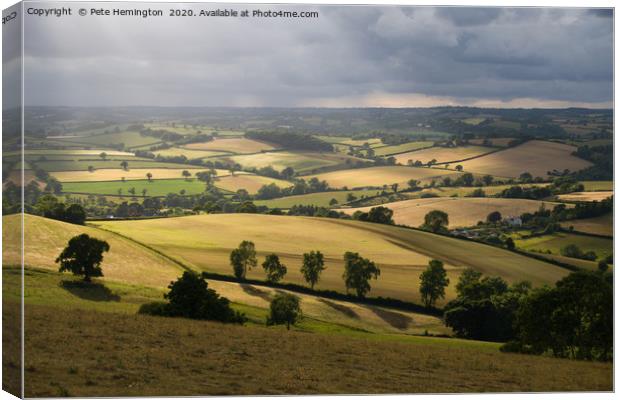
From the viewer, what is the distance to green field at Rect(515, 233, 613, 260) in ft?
71.5

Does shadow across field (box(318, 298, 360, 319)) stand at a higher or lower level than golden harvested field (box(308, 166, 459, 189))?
lower

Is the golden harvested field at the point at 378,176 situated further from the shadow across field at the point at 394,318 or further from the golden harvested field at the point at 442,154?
the shadow across field at the point at 394,318

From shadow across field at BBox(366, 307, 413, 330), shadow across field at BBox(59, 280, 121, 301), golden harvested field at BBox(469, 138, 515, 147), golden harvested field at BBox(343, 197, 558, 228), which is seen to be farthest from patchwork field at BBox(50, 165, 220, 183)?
golden harvested field at BBox(469, 138, 515, 147)

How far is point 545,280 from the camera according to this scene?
71.5 ft

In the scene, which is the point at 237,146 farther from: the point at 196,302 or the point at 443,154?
the point at 443,154

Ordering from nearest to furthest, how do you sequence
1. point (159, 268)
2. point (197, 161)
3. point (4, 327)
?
point (4, 327), point (159, 268), point (197, 161)

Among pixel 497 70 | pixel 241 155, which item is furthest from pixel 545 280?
pixel 241 155

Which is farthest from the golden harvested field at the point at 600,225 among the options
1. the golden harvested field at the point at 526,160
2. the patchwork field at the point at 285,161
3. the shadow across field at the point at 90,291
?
the shadow across field at the point at 90,291

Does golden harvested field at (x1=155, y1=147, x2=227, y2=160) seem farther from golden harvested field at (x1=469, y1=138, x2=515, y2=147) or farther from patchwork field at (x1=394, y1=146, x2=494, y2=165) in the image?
golden harvested field at (x1=469, y1=138, x2=515, y2=147)

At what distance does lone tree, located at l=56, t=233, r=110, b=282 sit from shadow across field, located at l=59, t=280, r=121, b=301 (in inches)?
5.7

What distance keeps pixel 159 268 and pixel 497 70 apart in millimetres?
8392

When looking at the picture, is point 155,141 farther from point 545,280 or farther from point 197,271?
point 545,280

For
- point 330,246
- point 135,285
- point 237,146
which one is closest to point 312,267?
point 330,246

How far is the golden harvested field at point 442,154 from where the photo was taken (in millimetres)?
22578
